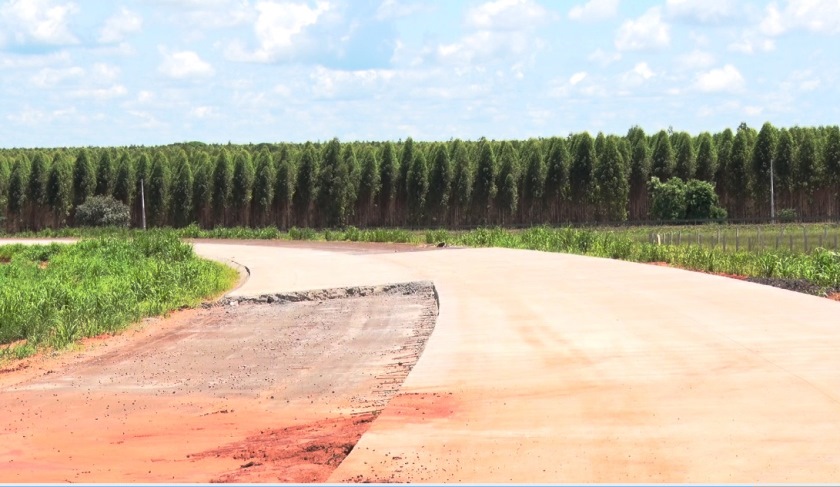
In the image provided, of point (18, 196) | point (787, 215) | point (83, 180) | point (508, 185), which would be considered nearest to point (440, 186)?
point (508, 185)

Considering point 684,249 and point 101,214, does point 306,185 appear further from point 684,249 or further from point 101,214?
point 684,249

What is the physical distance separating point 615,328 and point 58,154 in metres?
90.3

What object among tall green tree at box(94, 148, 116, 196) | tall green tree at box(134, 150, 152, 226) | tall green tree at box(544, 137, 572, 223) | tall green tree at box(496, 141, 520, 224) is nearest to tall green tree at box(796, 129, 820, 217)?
tall green tree at box(544, 137, 572, 223)

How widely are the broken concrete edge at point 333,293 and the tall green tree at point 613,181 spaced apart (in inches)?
2378

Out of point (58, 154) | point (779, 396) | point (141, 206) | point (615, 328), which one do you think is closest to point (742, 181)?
point (141, 206)

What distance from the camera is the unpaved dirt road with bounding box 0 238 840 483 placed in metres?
8.44

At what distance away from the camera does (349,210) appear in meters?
91.6

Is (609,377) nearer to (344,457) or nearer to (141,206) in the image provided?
(344,457)

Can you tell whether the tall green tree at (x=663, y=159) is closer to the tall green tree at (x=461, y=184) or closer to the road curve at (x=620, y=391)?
the tall green tree at (x=461, y=184)

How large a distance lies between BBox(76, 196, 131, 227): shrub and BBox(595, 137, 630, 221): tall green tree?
36005 mm

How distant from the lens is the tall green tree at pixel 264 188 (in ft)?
304

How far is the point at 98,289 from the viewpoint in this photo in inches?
1014

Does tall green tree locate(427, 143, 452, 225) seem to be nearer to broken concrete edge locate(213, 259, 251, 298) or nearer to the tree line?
the tree line

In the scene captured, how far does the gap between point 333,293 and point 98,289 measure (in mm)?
5308
